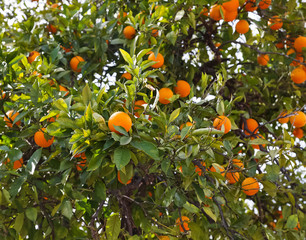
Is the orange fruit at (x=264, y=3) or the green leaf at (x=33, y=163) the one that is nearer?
the green leaf at (x=33, y=163)

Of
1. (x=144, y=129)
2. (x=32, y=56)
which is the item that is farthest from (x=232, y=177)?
(x=32, y=56)

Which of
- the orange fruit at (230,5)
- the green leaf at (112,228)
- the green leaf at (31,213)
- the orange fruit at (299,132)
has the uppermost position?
the orange fruit at (230,5)

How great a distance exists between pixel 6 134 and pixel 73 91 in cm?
39

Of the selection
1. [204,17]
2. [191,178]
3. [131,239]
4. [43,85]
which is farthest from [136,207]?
[204,17]

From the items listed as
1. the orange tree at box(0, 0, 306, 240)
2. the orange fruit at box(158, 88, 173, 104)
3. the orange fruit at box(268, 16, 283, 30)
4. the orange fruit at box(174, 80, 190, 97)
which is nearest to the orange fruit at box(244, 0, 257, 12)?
the orange tree at box(0, 0, 306, 240)

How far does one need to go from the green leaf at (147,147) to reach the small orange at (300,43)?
1413 mm

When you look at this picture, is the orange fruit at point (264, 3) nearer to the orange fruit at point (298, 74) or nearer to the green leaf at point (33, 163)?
the orange fruit at point (298, 74)

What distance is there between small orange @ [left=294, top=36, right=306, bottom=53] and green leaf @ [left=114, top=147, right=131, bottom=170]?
1.47m

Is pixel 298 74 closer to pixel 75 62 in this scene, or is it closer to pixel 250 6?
pixel 250 6

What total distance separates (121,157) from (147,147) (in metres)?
0.09

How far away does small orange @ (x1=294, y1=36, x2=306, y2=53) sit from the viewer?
6.97 feet

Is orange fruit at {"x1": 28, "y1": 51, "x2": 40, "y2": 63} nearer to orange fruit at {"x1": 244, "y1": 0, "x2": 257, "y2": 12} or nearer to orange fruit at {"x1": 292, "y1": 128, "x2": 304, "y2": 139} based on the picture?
orange fruit at {"x1": 244, "y1": 0, "x2": 257, "y2": 12}

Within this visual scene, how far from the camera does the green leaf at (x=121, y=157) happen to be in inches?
42.9

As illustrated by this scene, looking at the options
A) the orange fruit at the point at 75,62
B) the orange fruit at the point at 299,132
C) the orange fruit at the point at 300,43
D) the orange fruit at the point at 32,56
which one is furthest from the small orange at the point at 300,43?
the orange fruit at the point at 32,56
